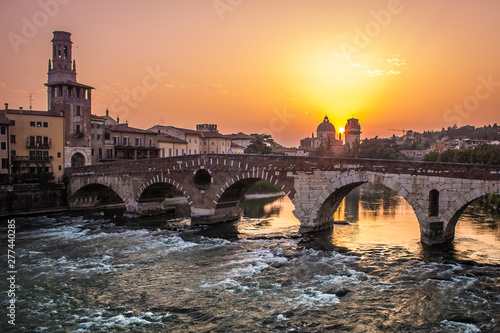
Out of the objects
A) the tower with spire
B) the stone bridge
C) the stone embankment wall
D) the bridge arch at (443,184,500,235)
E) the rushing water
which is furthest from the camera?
the tower with spire

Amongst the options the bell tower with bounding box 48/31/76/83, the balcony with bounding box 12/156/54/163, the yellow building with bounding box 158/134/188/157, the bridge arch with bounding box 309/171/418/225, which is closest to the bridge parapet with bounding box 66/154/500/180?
the bridge arch with bounding box 309/171/418/225

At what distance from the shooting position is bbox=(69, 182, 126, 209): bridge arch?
41375mm

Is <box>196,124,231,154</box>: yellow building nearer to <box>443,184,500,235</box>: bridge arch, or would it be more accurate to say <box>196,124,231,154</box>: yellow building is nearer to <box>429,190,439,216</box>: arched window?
<box>429,190,439,216</box>: arched window

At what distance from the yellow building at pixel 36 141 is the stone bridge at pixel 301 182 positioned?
3331mm

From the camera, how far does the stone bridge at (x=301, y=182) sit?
2142 centimetres

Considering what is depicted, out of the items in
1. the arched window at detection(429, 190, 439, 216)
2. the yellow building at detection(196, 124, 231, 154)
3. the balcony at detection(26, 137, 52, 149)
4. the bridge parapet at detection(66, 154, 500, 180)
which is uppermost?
the yellow building at detection(196, 124, 231, 154)

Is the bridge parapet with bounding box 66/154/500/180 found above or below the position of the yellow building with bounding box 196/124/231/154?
below

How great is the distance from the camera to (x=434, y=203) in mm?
22266

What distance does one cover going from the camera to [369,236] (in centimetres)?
2672

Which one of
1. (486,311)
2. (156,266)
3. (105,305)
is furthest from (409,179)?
(105,305)

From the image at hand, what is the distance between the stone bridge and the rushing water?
1788mm

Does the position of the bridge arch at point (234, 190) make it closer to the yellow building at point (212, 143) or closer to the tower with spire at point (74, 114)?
the tower with spire at point (74, 114)

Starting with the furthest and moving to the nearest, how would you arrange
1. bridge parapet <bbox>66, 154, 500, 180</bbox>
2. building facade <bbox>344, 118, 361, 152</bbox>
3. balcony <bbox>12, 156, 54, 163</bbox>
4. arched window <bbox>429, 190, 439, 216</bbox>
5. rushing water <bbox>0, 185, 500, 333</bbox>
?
building facade <bbox>344, 118, 361, 152</bbox>
balcony <bbox>12, 156, 54, 163</bbox>
arched window <bbox>429, 190, 439, 216</bbox>
bridge parapet <bbox>66, 154, 500, 180</bbox>
rushing water <bbox>0, 185, 500, 333</bbox>

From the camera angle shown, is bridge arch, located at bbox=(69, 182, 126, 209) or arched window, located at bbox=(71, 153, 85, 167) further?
arched window, located at bbox=(71, 153, 85, 167)
